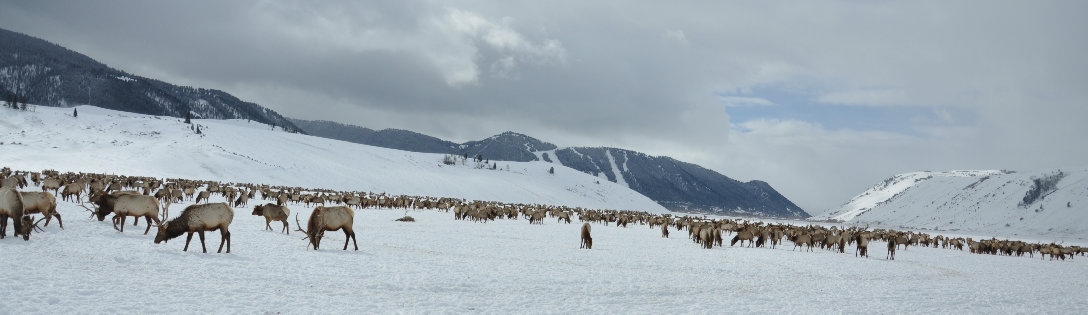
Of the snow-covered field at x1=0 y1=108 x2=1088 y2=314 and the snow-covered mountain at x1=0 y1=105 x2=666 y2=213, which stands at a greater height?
the snow-covered mountain at x1=0 y1=105 x2=666 y2=213

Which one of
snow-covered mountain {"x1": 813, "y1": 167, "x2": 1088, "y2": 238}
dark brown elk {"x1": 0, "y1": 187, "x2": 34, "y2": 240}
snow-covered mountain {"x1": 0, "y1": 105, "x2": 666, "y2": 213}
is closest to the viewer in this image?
dark brown elk {"x1": 0, "y1": 187, "x2": 34, "y2": 240}

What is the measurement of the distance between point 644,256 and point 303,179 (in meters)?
98.8

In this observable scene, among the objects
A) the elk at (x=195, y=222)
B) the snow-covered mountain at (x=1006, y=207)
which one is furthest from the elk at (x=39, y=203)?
the snow-covered mountain at (x=1006, y=207)

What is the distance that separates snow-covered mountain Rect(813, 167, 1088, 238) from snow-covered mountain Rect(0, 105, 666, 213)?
78.6m

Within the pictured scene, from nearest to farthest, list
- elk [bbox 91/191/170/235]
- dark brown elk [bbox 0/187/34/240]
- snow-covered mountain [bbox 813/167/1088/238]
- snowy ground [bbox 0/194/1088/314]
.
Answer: snowy ground [bbox 0/194/1088/314], dark brown elk [bbox 0/187/34/240], elk [bbox 91/191/170/235], snow-covered mountain [bbox 813/167/1088/238]

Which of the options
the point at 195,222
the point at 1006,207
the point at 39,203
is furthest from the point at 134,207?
the point at 1006,207

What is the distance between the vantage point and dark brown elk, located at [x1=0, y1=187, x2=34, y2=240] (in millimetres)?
14359

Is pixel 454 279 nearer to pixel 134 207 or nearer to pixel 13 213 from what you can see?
pixel 134 207

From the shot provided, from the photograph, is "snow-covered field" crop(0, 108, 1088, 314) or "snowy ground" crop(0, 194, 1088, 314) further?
"snow-covered field" crop(0, 108, 1088, 314)

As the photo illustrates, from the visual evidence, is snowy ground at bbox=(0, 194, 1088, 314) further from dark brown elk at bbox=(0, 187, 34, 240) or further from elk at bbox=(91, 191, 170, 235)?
elk at bbox=(91, 191, 170, 235)

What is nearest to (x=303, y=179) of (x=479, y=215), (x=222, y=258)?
(x=479, y=215)

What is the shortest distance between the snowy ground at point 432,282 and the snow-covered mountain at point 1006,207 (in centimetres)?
10264

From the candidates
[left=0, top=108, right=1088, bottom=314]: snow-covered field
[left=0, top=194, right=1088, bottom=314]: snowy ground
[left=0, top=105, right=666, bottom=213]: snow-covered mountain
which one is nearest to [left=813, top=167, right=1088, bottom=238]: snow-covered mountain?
[left=0, top=105, right=666, bottom=213]: snow-covered mountain

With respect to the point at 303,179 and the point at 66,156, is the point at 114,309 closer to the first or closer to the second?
the point at 66,156
